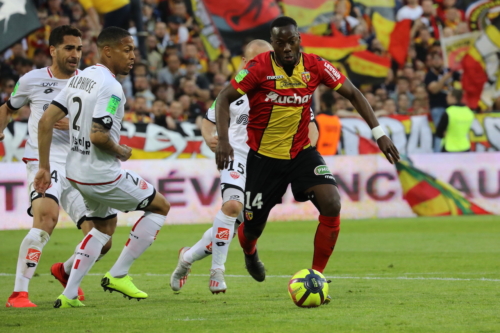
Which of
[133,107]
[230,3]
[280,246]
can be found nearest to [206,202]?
[133,107]

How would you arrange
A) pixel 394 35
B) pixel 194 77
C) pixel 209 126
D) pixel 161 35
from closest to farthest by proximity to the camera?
pixel 209 126 → pixel 194 77 → pixel 161 35 → pixel 394 35

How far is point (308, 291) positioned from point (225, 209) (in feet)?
5.43

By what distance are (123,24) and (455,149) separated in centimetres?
715

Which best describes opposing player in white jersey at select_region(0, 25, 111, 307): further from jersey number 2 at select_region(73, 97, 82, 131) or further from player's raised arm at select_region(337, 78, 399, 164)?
player's raised arm at select_region(337, 78, 399, 164)

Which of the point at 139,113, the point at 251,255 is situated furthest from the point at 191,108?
the point at 251,255

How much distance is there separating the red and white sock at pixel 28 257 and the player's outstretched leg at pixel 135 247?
62 centimetres

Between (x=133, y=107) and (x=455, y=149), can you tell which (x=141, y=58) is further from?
(x=455, y=149)

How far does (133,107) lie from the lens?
1645 cm

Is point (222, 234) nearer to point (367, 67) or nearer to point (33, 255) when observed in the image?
point (33, 255)

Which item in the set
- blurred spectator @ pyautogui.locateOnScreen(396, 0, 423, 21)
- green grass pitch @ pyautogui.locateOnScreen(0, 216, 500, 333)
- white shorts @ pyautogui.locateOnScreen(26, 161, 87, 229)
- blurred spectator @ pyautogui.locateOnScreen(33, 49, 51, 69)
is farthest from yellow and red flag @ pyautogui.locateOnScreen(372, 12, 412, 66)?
white shorts @ pyautogui.locateOnScreen(26, 161, 87, 229)

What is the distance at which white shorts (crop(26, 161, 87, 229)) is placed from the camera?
7469mm

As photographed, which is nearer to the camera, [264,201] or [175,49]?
[264,201]

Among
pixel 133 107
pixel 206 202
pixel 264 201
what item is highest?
pixel 264 201

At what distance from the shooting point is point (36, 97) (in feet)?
25.5
